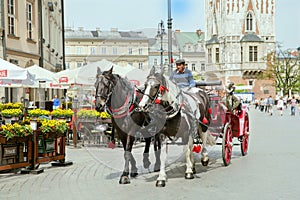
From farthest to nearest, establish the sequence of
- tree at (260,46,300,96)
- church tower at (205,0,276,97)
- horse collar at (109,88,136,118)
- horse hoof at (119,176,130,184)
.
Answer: church tower at (205,0,276,97), tree at (260,46,300,96), horse hoof at (119,176,130,184), horse collar at (109,88,136,118)

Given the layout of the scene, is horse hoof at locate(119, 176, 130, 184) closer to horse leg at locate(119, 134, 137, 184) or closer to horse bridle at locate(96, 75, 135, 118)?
horse leg at locate(119, 134, 137, 184)

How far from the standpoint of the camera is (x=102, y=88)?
7934 mm

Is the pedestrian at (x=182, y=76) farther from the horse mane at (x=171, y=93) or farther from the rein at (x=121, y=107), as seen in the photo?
the rein at (x=121, y=107)

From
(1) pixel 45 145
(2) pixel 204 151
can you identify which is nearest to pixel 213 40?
(2) pixel 204 151

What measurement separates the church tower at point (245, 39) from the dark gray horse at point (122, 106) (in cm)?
7360

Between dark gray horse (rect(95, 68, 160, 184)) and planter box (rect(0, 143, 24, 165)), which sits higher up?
dark gray horse (rect(95, 68, 160, 184))

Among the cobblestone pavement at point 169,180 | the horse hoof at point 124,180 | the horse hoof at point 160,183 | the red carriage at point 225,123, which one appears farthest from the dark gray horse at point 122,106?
the red carriage at point 225,123

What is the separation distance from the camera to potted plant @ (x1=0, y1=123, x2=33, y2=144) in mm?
8844

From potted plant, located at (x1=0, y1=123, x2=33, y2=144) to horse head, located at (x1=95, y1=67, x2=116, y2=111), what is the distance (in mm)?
2110

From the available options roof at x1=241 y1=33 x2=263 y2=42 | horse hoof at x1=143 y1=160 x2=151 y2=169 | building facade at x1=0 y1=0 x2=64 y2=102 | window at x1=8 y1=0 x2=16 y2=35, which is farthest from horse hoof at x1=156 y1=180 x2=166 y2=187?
roof at x1=241 y1=33 x2=263 y2=42

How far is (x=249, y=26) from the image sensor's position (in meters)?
82.8

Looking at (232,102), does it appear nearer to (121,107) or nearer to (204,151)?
(204,151)

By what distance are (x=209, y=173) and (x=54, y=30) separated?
3164 cm

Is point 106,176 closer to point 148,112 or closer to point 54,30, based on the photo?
point 148,112
